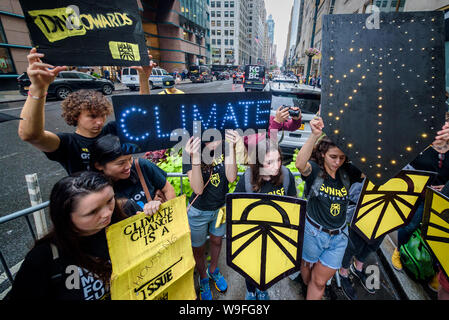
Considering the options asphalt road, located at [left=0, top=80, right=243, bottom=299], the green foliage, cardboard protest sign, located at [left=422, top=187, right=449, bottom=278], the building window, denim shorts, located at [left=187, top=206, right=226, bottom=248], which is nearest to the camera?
cardboard protest sign, located at [left=422, top=187, right=449, bottom=278]

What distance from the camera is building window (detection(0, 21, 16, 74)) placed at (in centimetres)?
1454

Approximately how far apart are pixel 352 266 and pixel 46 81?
3642 millimetres

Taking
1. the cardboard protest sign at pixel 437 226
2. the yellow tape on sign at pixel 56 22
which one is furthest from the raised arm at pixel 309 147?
the yellow tape on sign at pixel 56 22

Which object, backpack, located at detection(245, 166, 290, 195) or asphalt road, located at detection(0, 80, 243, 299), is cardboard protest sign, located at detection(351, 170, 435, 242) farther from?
asphalt road, located at detection(0, 80, 243, 299)

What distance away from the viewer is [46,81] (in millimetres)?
1332

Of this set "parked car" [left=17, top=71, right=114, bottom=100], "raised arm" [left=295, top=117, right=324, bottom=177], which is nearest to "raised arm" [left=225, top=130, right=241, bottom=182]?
"raised arm" [left=295, top=117, right=324, bottom=177]

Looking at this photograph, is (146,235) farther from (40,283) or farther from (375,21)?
(375,21)

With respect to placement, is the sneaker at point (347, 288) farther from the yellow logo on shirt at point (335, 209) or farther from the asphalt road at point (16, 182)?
the asphalt road at point (16, 182)

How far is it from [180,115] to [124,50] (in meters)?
0.65

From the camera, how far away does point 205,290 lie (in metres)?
2.26

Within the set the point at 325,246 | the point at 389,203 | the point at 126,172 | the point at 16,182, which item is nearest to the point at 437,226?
the point at 389,203

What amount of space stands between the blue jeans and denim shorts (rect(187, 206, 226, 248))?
7.48ft

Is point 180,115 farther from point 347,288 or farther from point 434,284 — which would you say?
point 434,284
